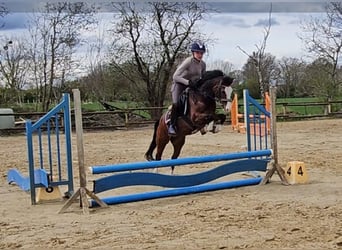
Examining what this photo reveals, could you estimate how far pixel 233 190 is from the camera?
6.06 meters

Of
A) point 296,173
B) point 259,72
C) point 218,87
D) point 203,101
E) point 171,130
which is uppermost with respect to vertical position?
point 259,72

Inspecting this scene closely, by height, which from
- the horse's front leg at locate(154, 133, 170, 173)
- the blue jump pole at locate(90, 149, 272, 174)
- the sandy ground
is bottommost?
the sandy ground

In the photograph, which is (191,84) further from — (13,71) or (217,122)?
(13,71)

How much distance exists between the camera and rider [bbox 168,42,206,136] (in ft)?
21.4

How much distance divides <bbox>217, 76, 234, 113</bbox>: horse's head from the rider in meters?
0.44

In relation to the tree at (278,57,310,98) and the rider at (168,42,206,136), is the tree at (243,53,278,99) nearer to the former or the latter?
the tree at (278,57,310,98)

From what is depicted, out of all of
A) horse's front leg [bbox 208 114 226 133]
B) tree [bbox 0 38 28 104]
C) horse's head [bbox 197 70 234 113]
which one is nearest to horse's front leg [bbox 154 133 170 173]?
horse's front leg [bbox 208 114 226 133]

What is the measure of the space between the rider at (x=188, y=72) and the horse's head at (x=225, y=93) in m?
0.44

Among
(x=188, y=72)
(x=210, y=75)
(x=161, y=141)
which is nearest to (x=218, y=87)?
(x=210, y=75)

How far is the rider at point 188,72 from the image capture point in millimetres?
6523

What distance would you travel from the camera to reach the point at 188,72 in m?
6.61

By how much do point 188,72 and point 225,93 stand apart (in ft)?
2.29

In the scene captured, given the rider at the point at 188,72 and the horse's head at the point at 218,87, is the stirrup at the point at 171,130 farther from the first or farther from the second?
the horse's head at the point at 218,87

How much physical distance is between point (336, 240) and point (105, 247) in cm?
165
